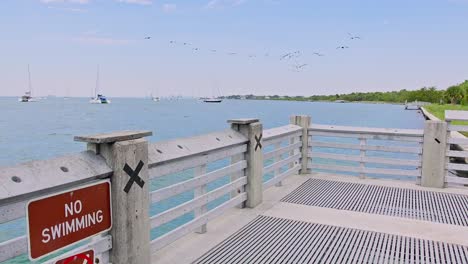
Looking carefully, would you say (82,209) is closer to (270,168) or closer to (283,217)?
(283,217)

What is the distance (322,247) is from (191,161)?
153 cm

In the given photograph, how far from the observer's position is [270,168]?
5488 millimetres

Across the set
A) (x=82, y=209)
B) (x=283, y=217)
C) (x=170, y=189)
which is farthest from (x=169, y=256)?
(x=283, y=217)

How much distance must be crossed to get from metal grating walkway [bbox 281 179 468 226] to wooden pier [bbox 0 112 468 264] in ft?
0.05

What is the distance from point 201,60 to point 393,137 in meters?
58.8

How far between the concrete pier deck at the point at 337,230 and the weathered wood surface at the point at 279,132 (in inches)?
33.7

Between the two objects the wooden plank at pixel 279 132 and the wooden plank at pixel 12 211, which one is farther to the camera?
the wooden plank at pixel 279 132

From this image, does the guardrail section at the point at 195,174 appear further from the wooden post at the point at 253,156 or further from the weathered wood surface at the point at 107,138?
the weathered wood surface at the point at 107,138

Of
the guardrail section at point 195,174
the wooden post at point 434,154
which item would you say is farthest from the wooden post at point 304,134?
the guardrail section at point 195,174

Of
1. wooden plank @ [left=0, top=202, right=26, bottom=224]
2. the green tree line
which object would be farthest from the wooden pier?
the green tree line

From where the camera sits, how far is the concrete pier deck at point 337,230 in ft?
11.7

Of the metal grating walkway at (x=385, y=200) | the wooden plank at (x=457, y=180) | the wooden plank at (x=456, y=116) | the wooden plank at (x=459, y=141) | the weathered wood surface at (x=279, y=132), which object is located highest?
the wooden plank at (x=456, y=116)

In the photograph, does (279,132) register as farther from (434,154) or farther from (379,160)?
(434,154)

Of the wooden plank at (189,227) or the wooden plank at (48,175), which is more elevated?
the wooden plank at (48,175)
